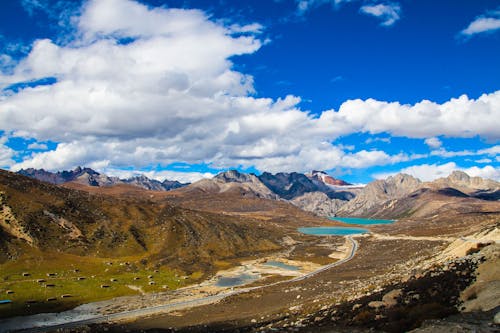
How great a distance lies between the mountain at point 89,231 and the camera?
140 meters

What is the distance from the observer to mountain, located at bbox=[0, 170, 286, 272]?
140 m

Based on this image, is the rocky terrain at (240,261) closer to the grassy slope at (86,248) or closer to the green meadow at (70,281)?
the grassy slope at (86,248)

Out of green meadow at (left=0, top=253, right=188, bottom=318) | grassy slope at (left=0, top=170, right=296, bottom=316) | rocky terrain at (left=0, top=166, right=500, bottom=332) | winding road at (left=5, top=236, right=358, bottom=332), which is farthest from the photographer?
grassy slope at (left=0, top=170, right=296, bottom=316)

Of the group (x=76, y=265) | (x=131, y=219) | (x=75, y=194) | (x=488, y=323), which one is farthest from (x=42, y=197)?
(x=488, y=323)

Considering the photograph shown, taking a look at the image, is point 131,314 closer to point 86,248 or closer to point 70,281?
point 70,281

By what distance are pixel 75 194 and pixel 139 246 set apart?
5242 centimetres

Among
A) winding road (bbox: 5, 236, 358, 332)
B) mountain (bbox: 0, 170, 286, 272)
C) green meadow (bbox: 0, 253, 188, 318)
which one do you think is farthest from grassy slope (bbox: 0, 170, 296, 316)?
winding road (bbox: 5, 236, 358, 332)

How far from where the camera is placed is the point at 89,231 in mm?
163125

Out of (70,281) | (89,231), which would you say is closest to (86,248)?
(89,231)

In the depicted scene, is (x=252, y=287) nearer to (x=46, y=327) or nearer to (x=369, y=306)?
(x=46, y=327)

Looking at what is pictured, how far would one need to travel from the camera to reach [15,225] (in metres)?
141

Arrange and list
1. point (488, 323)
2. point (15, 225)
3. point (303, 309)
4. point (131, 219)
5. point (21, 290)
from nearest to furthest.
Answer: point (488, 323) → point (303, 309) → point (21, 290) → point (15, 225) → point (131, 219)

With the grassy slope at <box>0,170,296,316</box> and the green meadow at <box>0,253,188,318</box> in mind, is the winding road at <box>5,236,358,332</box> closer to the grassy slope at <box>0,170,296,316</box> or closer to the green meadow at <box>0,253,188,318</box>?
the green meadow at <box>0,253,188,318</box>

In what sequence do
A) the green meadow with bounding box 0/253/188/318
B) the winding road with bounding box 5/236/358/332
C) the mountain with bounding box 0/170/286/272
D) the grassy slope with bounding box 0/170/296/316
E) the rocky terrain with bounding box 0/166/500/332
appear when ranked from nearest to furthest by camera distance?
the rocky terrain with bounding box 0/166/500/332, the winding road with bounding box 5/236/358/332, the green meadow with bounding box 0/253/188/318, the grassy slope with bounding box 0/170/296/316, the mountain with bounding box 0/170/286/272
